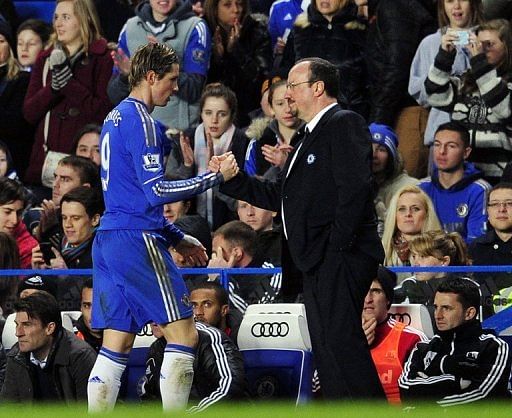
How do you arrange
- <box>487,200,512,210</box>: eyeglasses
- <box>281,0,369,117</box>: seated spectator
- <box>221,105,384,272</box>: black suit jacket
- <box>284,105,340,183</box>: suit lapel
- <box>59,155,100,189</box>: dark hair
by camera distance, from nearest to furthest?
1. <box>221,105,384,272</box>: black suit jacket
2. <box>284,105,340,183</box>: suit lapel
3. <box>487,200,512,210</box>: eyeglasses
4. <box>59,155,100,189</box>: dark hair
5. <box>281,0,369,117</box>: seated spectator

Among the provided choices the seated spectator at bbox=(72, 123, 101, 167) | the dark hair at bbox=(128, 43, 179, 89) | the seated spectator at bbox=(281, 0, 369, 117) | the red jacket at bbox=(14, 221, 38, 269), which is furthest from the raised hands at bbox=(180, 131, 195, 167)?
the dark hair at bbox=(128, 43, 179, 89)

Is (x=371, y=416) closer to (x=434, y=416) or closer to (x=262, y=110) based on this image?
(x=434, y=416)

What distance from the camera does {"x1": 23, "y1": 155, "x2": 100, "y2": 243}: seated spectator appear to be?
12.5m

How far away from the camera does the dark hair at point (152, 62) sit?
29.2 feet

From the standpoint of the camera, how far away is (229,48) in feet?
45.2

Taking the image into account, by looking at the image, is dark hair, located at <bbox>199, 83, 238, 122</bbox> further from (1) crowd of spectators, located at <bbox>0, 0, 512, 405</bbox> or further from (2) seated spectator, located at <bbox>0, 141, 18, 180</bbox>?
(2) seated spectator, located at <bbox>0, 141, 18, 180</bbox>

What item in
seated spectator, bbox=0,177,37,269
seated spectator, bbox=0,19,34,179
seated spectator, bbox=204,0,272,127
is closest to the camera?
seated spectator, bbox=0,177,37,269

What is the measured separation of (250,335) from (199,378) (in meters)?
0.47

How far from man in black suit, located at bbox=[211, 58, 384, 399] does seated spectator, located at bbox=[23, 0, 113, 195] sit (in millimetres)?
5014

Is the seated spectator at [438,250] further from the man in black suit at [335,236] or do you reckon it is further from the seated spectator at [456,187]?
the man in black suit at [335,236]

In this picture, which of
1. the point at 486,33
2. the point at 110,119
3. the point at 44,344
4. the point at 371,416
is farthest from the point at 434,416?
the point at 486,33

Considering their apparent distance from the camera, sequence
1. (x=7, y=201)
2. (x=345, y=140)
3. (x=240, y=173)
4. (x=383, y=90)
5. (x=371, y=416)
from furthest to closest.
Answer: (x=383, y=90)
(x=7, y=201)
(x=240, y=173)
(x=345, y=140)
(x=371, y=416)

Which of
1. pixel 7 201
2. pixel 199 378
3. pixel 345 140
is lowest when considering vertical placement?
pixel 199 378

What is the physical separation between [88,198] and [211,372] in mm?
2797
